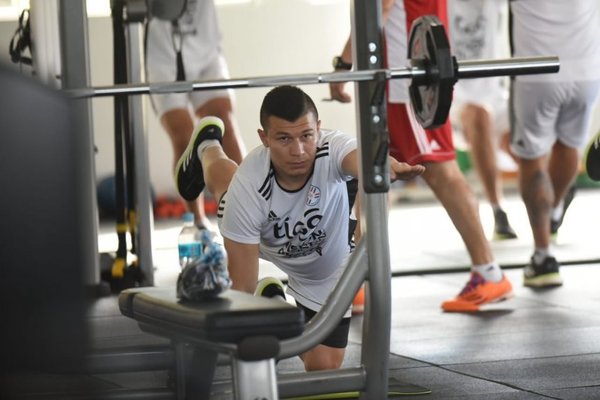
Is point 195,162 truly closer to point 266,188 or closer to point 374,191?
point 266,188

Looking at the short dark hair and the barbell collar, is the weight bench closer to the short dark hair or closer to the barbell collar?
the barbell collar

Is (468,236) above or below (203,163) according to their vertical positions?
below

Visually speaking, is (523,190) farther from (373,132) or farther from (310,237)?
(373,132)

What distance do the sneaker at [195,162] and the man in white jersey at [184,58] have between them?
2.61 feet

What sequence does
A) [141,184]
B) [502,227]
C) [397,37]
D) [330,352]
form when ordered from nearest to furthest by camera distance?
[330,352] → [397,37] → [141,184] → [502,227]

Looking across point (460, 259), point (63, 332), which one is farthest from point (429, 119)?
point (460, 259)

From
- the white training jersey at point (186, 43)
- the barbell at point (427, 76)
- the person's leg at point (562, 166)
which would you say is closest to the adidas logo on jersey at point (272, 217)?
the barbell at point (427, 76)

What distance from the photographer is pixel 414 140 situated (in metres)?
3.29

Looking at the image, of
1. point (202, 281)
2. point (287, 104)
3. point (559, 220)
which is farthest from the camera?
point (559, 220)

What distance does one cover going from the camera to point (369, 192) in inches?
80.0

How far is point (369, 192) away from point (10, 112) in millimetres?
1312

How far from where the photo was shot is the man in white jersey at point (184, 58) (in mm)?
3824

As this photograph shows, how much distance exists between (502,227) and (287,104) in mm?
3169

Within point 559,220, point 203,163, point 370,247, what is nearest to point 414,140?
point 203,163
